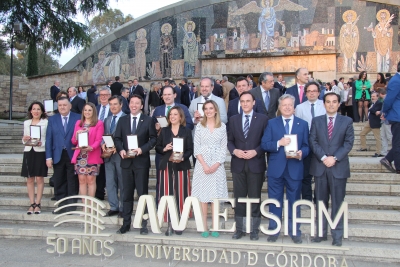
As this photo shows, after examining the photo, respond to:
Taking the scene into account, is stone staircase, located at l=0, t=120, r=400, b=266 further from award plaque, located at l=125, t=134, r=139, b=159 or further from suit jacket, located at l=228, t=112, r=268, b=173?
award plaque, located at l=125, t=134, r=139, b=159

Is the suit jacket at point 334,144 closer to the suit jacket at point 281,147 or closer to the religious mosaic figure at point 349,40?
the suit jacket at point 281,147

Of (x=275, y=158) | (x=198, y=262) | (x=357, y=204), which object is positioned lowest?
(x=198, y=262)

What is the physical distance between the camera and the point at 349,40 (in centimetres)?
2031

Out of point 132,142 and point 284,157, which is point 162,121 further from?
point 284,157

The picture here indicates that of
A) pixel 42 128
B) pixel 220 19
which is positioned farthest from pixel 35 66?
pixel 42 128

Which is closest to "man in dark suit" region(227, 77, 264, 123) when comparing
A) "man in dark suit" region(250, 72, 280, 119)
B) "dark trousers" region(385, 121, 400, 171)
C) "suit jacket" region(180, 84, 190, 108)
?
"man in dark suit" region(250, 72, 280, 119)

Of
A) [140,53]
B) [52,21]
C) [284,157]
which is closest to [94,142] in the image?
[284,157]

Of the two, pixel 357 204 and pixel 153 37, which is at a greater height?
pixel 153 37

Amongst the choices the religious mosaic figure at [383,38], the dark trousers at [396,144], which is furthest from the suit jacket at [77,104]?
the religious mosaic figure at [383,38]

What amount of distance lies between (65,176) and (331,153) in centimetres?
414

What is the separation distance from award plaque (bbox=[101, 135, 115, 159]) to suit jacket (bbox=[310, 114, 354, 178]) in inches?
108

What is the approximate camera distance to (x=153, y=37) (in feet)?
74.6

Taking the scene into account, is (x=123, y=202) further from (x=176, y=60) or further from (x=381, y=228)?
(x=176, y=60)

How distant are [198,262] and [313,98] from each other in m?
2.93
